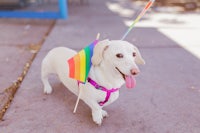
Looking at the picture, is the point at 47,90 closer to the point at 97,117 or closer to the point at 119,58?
the point at 97,117

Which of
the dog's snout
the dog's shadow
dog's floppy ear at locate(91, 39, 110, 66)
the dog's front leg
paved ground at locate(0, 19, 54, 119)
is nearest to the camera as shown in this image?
the dog's snout

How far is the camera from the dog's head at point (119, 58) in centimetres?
186

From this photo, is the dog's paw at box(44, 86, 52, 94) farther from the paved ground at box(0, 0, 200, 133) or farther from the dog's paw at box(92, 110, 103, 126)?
the dog's paw at box(92, 110, 103, 126)

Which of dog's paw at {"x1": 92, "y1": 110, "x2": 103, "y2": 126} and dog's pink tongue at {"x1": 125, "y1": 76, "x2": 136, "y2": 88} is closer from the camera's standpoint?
dog's pink tongue at {"x1": 125, "y1": 76, "x2": 136, "y2": 88}

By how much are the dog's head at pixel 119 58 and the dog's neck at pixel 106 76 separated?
0.07ft

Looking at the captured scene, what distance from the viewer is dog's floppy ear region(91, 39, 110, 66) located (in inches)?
77.9

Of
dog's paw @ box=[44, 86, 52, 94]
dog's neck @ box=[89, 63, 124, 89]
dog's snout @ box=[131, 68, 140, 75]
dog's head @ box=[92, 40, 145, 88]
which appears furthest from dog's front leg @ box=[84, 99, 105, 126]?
dog's paw @ box=[44, 86, 52, 94]

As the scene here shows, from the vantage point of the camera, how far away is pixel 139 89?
2.90 meters

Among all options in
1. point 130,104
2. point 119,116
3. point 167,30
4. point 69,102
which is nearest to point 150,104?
point 130,104

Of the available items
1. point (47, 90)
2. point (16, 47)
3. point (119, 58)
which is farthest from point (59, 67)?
point (16, 47)

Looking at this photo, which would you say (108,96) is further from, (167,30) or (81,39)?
(167,30)

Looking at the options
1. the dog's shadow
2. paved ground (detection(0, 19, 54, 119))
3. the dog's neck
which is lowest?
paved ground (detection(0, 19, 54, 119))

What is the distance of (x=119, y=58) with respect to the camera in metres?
1.90

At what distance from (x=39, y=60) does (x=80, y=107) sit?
58.2 inches
